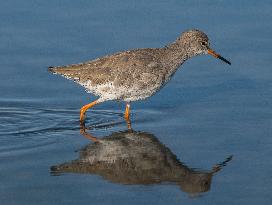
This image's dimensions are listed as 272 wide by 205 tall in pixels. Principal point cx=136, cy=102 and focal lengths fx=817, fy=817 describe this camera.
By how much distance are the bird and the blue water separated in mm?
342

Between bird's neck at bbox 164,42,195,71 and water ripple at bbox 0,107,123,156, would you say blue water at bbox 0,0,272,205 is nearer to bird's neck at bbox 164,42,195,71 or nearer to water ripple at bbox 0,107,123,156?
water ripple at bbox 0,107,123,156

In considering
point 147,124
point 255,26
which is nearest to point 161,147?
point 147,124

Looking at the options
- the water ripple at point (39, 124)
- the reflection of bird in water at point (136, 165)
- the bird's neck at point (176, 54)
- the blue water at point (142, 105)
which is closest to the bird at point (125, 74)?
the bird's neck at point (176, 54)

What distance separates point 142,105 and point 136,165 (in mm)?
2627

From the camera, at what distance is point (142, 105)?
39.8ft

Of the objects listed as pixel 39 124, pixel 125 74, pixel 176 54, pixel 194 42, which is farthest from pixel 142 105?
pixel 39 124

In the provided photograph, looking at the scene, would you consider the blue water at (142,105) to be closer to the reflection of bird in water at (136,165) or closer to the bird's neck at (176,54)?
the reflection of bird in water at (136,165)

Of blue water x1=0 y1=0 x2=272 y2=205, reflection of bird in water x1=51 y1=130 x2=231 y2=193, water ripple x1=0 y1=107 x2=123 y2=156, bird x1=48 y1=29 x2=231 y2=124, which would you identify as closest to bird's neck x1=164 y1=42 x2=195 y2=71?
bird x1=48 y1=29 x2=231 y2=124

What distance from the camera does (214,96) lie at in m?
12.2

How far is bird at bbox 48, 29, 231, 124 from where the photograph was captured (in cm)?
1145

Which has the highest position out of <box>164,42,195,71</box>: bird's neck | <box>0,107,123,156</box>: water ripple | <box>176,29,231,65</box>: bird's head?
<box>176,29,231,65</box>: bird's head

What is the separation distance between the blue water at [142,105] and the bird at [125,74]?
0.34 meters

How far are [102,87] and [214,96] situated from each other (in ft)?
5.86

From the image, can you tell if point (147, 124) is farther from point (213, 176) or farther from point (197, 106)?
point (213, 176)
